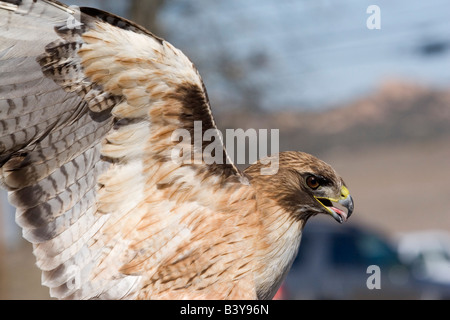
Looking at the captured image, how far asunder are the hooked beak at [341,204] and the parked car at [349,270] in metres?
4.80

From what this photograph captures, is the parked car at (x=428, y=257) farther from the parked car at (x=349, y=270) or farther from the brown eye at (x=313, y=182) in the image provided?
the brown eye at (x=313, y=182)

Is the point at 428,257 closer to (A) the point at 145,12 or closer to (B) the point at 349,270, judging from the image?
(B) the point at 349,270

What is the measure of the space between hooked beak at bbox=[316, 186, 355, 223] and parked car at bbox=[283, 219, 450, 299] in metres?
4.80

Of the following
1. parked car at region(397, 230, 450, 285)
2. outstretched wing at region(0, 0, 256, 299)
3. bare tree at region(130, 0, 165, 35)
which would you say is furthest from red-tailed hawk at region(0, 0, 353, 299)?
parked car at region(397, 230, 450, 285)

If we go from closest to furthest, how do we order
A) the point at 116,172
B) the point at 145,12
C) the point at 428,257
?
the point at 116,172 → the point at 145,12 → the point at 428,257

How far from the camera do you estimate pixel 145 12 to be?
31.0 feet

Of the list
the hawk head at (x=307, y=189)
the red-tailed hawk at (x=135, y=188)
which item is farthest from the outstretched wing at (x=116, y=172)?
the hawk head at (x=307, y=189)

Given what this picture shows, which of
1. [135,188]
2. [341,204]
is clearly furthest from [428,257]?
[135,188]

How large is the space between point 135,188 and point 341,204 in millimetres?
1260

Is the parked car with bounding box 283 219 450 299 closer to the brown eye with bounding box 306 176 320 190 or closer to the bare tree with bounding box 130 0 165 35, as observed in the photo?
the bare tree with bounding box 130 0 165 35

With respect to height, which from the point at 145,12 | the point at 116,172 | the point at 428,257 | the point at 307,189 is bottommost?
the point at 428,257

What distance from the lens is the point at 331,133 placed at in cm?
3347
